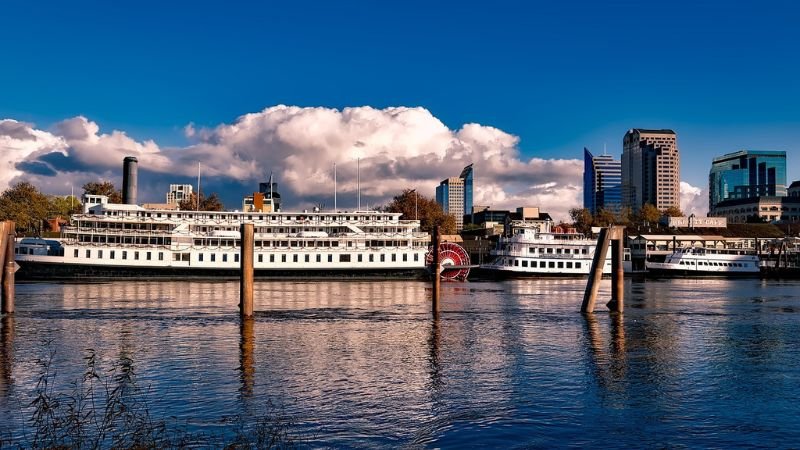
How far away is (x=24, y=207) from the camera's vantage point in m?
133

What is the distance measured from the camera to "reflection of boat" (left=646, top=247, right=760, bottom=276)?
10931 cm

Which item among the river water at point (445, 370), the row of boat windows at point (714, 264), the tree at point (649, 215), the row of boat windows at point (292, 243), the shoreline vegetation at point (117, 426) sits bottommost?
the river water at point (445, 370)

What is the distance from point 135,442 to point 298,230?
7864cm

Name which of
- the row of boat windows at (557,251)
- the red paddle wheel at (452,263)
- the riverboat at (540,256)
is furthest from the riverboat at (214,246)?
the row of boat windows at (557,251)

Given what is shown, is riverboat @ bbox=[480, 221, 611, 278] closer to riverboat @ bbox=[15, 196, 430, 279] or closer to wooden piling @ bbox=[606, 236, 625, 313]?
riverboat @ bbox=[15, 196, 430, 279]

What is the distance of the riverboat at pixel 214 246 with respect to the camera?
8600 cm

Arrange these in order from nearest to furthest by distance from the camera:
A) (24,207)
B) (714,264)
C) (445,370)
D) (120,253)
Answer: (445,370) → (120,253) → (714,264) → (24,207)

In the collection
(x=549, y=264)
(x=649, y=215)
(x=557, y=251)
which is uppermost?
(x=649, y=215)

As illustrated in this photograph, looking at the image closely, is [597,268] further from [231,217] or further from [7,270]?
[231,217]

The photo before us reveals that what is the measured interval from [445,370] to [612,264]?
827 inches

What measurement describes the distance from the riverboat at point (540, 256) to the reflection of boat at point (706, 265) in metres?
16.1

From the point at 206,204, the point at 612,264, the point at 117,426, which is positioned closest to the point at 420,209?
the point at 206,204

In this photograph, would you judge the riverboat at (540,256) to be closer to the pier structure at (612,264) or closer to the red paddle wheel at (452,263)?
the red paddle wheel at (452,263)

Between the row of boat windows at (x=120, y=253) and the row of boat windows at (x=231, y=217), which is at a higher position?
the row of boat windows at (x=231, y=217)
